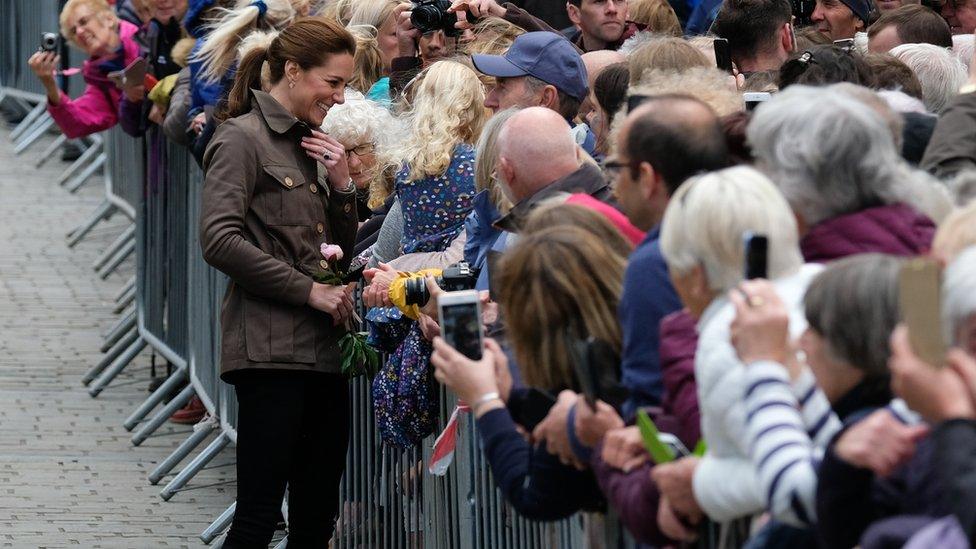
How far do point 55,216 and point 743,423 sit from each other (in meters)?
12.8

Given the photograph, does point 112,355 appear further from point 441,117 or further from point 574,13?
point 441,117

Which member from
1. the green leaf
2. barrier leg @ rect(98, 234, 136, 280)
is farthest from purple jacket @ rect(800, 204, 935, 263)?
barrier leg @ rect(98, 234, 136, 280)

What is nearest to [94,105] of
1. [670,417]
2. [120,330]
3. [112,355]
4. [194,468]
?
[120,330]

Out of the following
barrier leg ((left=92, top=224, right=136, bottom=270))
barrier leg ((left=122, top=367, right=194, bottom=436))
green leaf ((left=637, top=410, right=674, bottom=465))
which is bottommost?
barrier leg ((left=92, top=224, right=136, bottom=270))

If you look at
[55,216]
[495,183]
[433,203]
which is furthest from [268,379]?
[55,216]

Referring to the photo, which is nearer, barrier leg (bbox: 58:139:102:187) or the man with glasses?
the man with glasses

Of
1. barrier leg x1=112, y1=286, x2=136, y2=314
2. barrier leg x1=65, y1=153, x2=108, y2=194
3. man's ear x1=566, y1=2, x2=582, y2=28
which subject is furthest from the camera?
barrier leg x1=65, y1=153, x2=108, y2=194

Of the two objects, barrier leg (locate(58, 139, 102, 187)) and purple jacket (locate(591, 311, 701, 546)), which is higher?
purple jacket (locate(591, 311, 701, 546))

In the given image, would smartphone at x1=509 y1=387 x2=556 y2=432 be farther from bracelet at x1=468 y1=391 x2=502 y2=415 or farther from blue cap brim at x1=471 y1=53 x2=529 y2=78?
blue cap brim at x1=471 y1=53 x2=529 y2=78

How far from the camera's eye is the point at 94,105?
447 inches

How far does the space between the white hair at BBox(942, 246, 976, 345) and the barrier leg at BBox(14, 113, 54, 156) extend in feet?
51.0

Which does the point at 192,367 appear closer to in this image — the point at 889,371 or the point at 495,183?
the point at 495,183

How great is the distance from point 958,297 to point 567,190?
230 centimetres

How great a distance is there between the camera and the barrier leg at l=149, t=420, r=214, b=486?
868 centimetres
